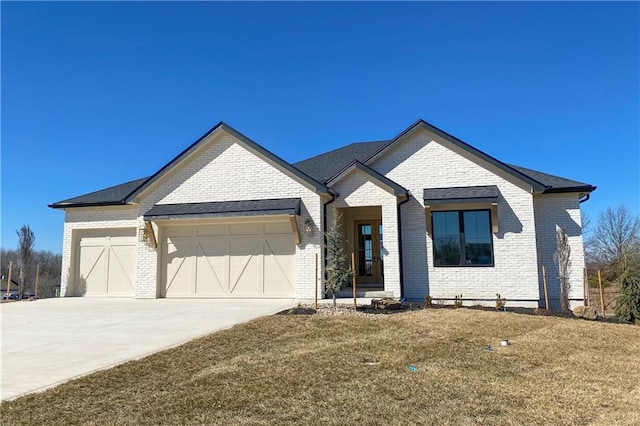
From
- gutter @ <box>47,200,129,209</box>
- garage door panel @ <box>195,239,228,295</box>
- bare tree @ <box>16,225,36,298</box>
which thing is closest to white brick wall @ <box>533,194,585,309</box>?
garage door panel @ <box>195,239,228,295</box>

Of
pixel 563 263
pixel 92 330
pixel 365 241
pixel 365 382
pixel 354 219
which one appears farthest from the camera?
pixel 365 241

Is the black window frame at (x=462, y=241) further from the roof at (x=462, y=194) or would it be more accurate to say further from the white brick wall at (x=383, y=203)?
the white brick wall at (x=383, y=203)

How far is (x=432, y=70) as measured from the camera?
15961mm

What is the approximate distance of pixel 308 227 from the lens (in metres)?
14.4

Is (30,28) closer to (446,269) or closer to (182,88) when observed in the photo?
(182,88)

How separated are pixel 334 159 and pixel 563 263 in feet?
32.1

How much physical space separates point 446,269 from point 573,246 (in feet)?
14.5

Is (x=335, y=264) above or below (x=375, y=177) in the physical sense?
below

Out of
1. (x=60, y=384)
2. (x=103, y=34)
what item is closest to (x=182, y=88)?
(x=103, y=34)

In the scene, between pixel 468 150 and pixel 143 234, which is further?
pixel 143 234

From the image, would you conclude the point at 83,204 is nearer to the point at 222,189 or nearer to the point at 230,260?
the point at 222,189

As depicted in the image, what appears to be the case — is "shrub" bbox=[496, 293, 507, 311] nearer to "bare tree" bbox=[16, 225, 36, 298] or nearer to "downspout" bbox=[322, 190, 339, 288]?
"downspout" bbox=[322, 190, 339, 288]

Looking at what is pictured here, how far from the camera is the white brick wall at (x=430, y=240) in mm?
14125

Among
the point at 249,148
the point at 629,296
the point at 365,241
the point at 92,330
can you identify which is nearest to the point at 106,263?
the point at 249,148
